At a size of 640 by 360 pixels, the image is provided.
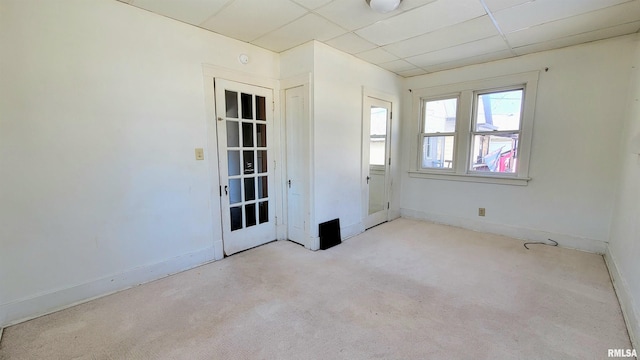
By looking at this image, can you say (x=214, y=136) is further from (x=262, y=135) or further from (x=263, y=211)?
(x=263, y=211)

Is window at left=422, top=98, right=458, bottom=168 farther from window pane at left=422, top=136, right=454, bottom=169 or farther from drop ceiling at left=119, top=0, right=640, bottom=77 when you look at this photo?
drop ceiling at left=119, top=0, right=640, bottom=77

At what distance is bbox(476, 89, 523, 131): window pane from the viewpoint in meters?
3.81

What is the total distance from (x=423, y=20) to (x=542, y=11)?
1.03 m

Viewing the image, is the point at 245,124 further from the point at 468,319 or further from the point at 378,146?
the point at 468,319

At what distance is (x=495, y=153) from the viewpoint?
4035mm

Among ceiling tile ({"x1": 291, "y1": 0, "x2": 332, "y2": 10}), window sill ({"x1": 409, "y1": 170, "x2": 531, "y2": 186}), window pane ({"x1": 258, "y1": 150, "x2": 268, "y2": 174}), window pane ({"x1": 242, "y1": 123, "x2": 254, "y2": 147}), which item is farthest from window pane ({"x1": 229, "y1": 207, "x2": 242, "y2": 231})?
window sill ({"x1": 409, "y1": 170, "x2": 531, "y2": 186})

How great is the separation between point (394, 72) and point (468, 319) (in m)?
3.71

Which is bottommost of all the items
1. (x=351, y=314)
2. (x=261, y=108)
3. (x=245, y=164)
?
(x=351, y=314)

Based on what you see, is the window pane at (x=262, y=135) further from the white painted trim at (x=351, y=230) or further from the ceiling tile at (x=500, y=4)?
the ceiling tile at (x=500, y=4)

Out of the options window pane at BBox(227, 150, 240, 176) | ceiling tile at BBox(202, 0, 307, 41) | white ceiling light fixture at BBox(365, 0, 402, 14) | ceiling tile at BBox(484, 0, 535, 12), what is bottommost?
window pane at BBox(227, 150, 240, 176)

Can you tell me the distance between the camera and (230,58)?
308 centimetres

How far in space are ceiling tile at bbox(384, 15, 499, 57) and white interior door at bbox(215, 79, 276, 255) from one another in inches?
69.9

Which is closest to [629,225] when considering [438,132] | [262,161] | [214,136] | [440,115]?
[438,132]
